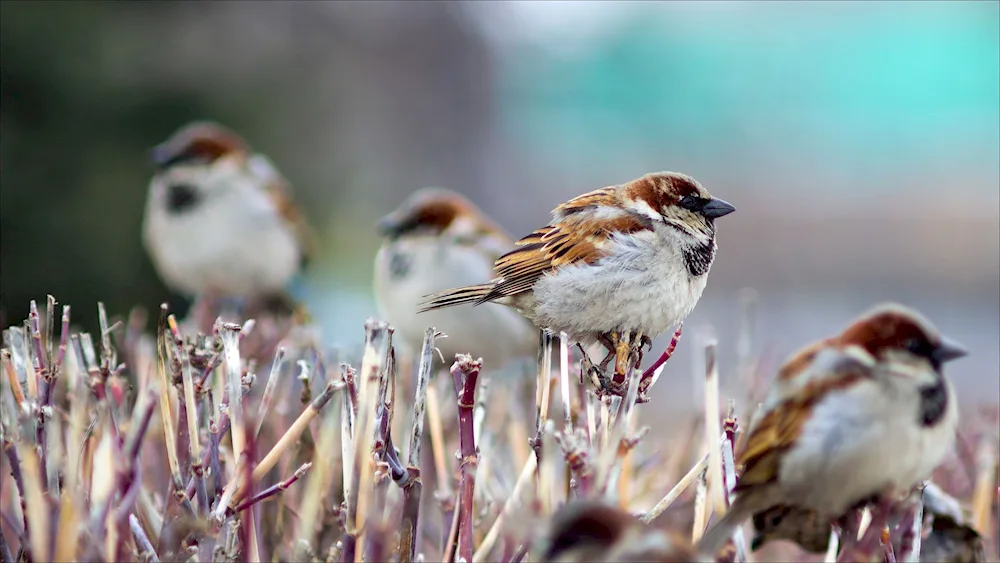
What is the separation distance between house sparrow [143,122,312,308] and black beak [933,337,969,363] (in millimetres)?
4074

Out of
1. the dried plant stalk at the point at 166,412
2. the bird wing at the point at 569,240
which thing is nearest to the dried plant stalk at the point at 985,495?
the bird wing at the point at 569,240

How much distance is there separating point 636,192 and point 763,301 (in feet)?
32.9

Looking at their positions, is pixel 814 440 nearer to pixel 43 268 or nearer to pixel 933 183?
pixel 43 268

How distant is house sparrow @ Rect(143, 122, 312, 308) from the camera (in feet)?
15.2

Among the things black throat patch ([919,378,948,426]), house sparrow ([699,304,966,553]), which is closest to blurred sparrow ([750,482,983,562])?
house sparrow ([699,304,966,553])

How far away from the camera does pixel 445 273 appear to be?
11.8ft

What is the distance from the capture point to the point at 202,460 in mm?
1323

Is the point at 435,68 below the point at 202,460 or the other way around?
the other way around

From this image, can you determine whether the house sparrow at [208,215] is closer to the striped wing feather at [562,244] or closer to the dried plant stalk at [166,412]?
the striped wing feather at [562,244]

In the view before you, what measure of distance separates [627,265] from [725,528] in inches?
31.7

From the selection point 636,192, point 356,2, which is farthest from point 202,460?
point 356,2

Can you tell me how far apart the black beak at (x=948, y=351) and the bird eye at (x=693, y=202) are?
0.76 m

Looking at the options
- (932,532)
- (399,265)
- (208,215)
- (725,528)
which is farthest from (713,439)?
(208,215)

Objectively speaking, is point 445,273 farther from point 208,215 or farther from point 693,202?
point 693,202
